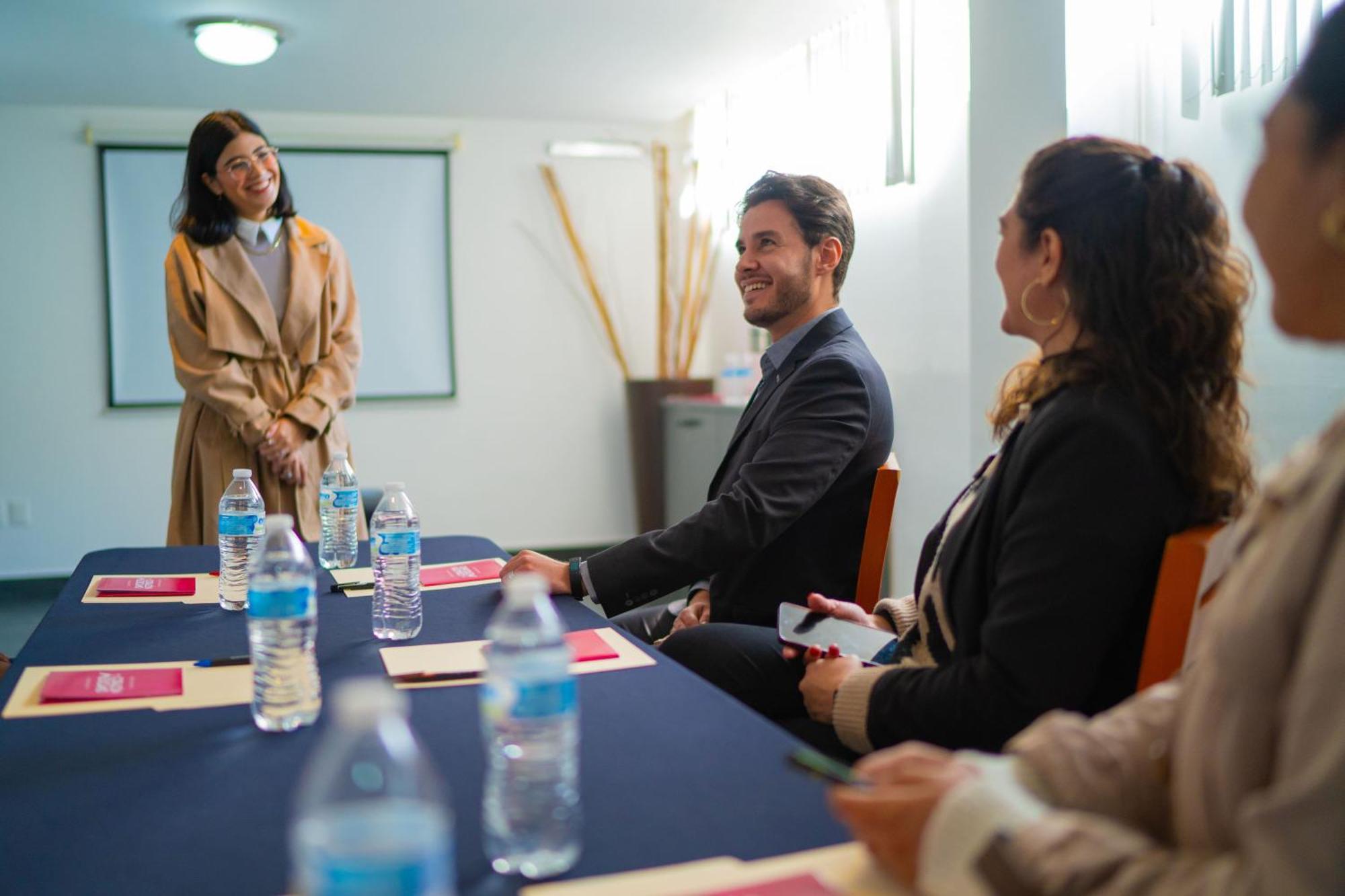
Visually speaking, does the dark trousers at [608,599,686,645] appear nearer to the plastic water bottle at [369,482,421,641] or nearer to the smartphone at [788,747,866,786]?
the plastic water bottle at [369,482,421,641]

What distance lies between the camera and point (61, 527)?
5773mm

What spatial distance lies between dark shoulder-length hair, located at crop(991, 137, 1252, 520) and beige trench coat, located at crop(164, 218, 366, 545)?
216cm

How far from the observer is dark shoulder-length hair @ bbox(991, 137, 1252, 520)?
47.4 inches

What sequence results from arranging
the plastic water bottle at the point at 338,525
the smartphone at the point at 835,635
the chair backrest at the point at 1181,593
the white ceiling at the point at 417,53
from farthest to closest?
the white ceiling at the point at 417,53, the plastic water bottle at the point at 338,525, the smartphone at the point at 835,635, the chair backrest at the point at 1181,593

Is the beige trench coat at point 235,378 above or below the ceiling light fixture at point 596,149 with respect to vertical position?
below

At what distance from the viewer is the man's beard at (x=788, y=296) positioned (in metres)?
2.30

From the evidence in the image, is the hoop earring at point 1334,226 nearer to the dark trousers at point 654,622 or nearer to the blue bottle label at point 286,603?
the blue bottle label at point 286,603

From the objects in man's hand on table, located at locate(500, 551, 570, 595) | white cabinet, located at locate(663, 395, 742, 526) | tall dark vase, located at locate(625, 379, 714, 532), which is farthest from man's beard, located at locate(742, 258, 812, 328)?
tall dark vase, located at locate(625, 379, 714, 532)

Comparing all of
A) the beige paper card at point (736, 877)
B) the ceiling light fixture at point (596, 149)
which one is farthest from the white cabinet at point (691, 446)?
the beige paper card at point (736, 877)

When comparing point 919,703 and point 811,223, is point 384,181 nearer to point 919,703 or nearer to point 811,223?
point 811,223

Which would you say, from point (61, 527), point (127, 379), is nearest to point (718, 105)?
point (127, 379)

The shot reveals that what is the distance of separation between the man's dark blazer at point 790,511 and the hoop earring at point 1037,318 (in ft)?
2.09

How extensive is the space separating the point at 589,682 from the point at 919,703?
40 centimetres

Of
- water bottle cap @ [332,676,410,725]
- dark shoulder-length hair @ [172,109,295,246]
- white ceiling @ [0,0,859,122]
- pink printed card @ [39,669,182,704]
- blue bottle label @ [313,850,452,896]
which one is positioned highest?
white ceiling @ [0,0,859,122]
